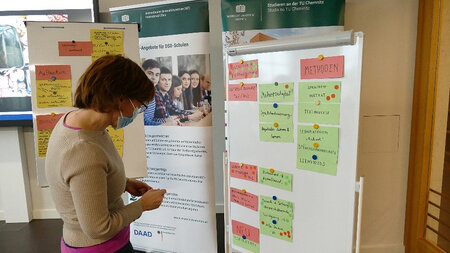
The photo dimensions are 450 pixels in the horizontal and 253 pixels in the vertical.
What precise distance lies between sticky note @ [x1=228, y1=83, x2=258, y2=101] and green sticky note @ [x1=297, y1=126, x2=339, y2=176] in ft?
1.04

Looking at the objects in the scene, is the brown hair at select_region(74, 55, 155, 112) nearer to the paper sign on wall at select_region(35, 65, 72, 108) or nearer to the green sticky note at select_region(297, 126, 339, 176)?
the green sticky note at select_region(297, 126, 339, 176)

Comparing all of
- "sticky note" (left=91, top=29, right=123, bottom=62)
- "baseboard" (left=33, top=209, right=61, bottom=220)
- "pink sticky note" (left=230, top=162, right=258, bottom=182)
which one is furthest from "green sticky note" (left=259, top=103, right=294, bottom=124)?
"baseboard" (left=33, top=209, right=61, bottom=220)

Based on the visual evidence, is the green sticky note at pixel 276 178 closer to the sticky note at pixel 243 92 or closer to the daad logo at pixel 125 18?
the sticky note at pixel 243 92

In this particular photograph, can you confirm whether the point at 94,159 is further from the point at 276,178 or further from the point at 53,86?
the point at 53,86

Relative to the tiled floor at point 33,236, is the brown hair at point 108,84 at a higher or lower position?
higher

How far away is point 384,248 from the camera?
7.63 feet

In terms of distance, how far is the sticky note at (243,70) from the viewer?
1553 mm

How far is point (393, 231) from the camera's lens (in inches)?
91.0

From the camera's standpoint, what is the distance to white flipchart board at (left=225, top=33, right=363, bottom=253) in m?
1.25

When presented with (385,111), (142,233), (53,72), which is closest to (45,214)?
(142,233)

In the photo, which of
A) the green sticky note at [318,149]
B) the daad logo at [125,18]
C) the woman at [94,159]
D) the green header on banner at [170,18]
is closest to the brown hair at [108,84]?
the woman at [94,159]

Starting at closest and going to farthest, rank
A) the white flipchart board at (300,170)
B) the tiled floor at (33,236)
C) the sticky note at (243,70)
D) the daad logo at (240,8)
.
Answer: the white flipchart board at (300,170) → the sticky note at (243,70) → the daad logo at (240,8) → the tiled floor at (33,236)

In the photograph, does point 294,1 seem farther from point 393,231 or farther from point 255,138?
point 393,231

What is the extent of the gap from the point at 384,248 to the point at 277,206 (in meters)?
1.40
